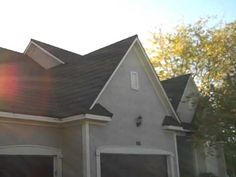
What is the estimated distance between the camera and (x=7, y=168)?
36.7ft

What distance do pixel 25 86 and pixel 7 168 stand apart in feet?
14.1

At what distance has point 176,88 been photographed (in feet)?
69.8

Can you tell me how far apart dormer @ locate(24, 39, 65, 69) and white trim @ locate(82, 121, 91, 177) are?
7938 mm

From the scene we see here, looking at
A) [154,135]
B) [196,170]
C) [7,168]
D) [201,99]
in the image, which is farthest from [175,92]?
[7,168]

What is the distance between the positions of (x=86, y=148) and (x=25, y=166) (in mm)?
2023

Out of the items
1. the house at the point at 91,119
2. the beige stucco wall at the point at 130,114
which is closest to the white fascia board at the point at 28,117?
the house at the point at 91,119

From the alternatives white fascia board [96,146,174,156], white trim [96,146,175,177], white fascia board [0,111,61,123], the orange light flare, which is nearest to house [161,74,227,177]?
white trim [96,146,175,177]

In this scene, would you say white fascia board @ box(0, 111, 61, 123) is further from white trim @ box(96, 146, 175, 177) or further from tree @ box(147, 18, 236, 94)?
tree @ box(147, 18, 236, 94)

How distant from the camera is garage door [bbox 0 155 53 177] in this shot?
11.1 meters

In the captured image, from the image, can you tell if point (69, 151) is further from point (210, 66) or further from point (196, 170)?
point (210, 66)

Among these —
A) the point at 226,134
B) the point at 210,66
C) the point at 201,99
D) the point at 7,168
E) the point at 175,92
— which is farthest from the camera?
the point at 210,66

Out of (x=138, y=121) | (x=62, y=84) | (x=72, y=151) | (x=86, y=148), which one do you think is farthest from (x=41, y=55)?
(x=86, y=148)

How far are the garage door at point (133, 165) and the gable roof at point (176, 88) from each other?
15.6 feet

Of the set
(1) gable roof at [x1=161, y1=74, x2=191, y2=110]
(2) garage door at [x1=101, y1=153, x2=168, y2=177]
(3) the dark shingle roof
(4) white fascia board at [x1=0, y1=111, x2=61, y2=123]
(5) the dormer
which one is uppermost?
(5) the dormer
